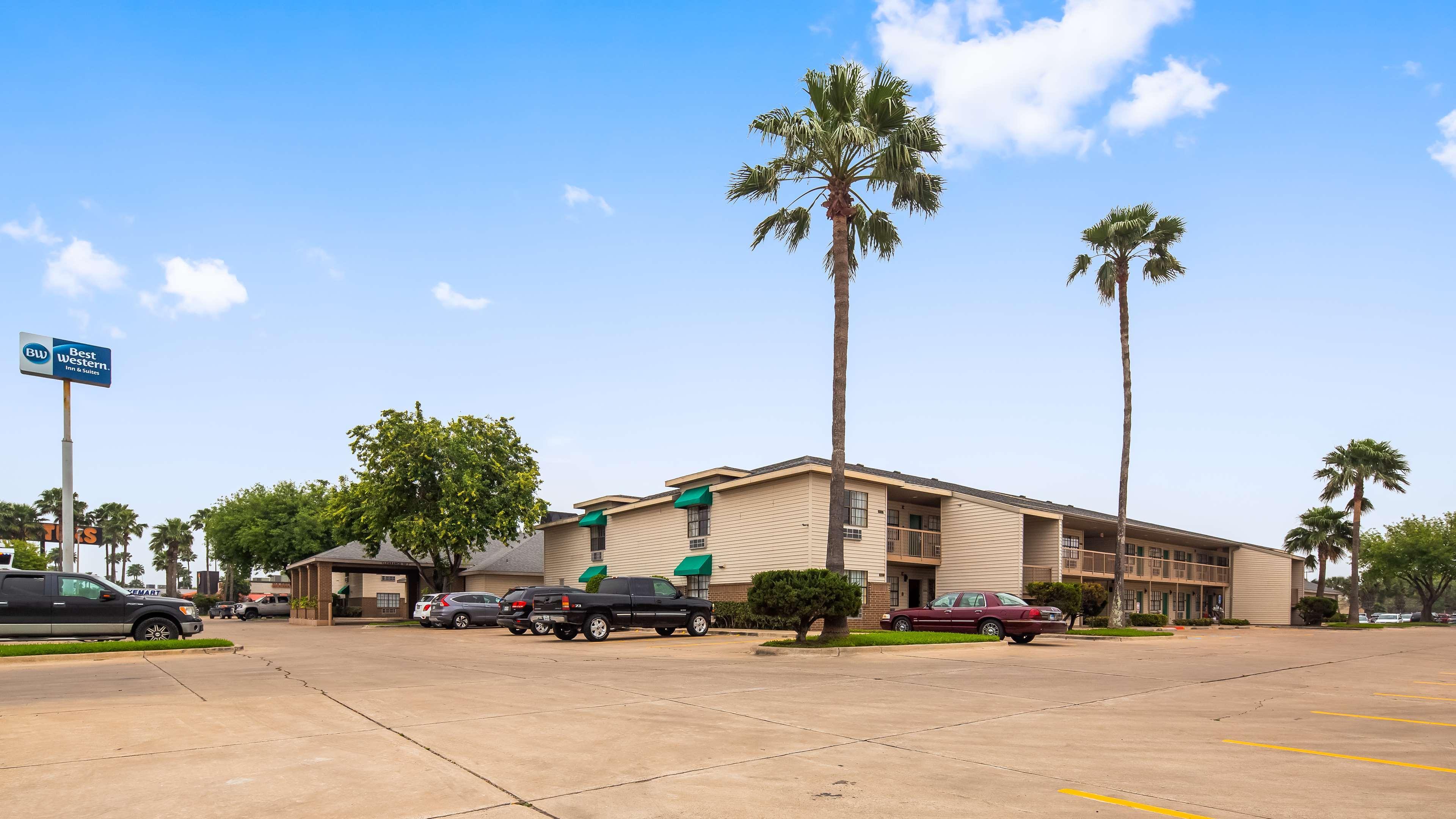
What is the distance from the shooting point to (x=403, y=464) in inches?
1668

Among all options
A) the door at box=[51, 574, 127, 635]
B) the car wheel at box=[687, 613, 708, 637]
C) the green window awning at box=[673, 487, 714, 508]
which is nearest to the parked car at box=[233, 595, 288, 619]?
the green window awning at box=[673, 487, 714, 508]

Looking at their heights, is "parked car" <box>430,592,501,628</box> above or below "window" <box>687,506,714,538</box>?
below

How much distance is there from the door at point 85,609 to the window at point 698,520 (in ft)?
67.3

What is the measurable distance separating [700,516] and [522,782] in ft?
102

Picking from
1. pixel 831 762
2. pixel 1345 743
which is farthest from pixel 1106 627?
pixel 831 762

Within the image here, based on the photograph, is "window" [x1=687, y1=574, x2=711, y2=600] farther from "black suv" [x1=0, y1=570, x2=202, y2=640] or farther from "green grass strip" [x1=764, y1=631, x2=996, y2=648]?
"black suv" [x1=0, y1=570, x2=202, y2=640]

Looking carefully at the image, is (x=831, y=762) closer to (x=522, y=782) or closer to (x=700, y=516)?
(x=522, y=782)

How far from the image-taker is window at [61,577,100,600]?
2048cm

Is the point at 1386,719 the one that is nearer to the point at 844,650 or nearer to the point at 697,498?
the point at 844,650

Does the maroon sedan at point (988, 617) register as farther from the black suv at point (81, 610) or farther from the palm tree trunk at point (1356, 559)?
the palm tree trunk at point (1356, 559)

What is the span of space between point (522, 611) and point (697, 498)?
29.4 feet

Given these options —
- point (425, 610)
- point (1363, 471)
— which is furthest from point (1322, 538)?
point (425, 610)

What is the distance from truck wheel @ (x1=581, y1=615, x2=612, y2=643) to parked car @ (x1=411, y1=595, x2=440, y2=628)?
48.6 feet

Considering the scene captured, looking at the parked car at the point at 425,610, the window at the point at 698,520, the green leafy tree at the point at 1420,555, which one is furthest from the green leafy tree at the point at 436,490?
the green leafy tree at the point at 1420,555
